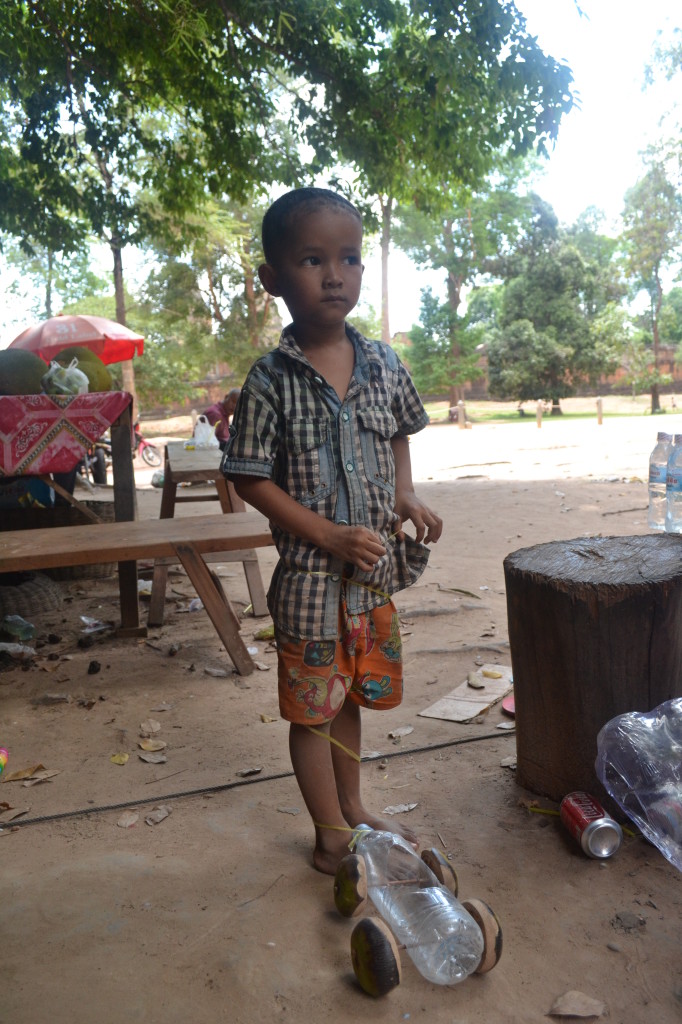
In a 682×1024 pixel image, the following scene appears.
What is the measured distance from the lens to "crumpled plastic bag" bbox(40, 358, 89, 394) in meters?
4.61

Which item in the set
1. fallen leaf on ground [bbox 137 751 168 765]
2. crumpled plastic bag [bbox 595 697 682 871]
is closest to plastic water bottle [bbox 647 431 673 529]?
crumpled plastic bag [bbox 595 697 682 871]

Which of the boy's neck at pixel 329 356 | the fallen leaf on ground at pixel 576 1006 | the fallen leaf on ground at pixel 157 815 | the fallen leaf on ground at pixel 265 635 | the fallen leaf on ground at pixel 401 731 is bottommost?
the fallen leaf on ground at pixel 157 815

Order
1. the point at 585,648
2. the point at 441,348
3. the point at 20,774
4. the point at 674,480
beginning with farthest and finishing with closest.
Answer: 1. the point at 441,348
2. the point at 674,480
3. the point at 20,774
4. the point at 585,648

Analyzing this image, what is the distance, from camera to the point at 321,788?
210 cm

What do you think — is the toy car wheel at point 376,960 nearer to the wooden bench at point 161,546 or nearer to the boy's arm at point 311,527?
the boy's arm at point 311,527

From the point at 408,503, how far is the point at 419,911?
995 millimetres

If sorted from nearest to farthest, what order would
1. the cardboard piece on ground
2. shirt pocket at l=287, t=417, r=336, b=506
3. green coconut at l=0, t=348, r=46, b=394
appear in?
shirt pocket at l=287, t=417, r=336, b=506, the cardboard piece on ground, green coconut at l=0, t=348, r=46, b=394

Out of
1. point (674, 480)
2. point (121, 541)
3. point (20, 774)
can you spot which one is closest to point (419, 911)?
point (20, 774)

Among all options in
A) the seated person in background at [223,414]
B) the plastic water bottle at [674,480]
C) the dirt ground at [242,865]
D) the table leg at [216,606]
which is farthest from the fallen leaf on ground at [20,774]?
the seated person in background at [223,414]

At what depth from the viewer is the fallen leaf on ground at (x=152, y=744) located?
312 cm

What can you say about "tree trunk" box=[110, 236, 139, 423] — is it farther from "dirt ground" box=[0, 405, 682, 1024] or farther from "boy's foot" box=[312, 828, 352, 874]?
"boy's foot" box=[312, 828, 352, 874]

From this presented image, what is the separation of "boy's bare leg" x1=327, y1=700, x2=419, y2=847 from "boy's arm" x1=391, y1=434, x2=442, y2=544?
51 centimetres

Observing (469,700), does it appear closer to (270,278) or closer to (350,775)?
(350,775)

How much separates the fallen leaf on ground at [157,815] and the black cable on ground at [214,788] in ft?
0.18
